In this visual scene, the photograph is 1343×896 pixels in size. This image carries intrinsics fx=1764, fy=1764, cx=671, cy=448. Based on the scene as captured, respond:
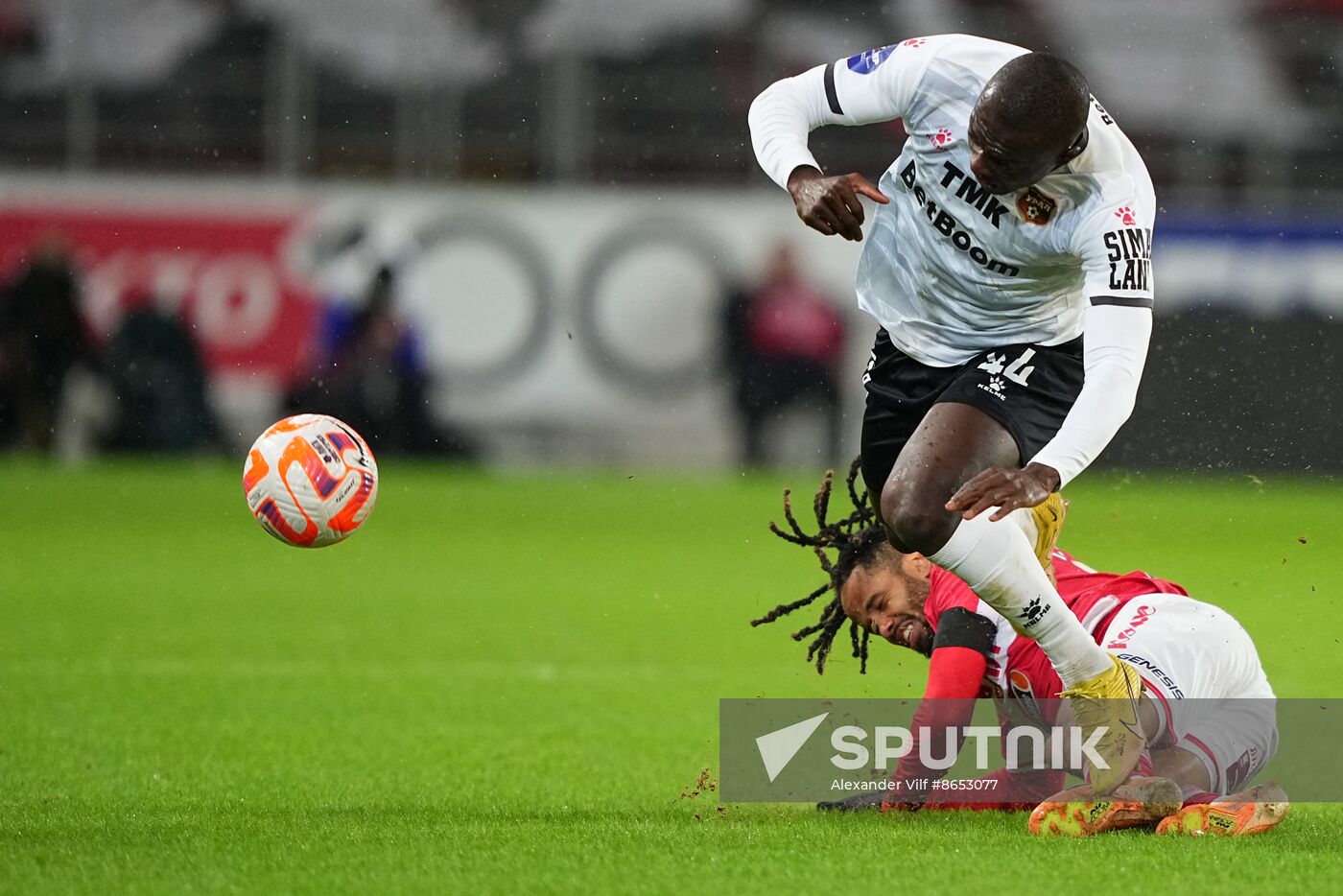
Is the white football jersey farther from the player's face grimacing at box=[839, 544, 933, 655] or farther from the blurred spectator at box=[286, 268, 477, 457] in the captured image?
the blurred spectator at box=[286, 268, 477, 457]

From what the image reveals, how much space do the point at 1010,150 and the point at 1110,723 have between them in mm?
1469

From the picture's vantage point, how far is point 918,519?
14.5 feet

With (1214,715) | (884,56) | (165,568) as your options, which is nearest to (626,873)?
(1214,715)

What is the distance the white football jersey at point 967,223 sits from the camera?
444 centimetres

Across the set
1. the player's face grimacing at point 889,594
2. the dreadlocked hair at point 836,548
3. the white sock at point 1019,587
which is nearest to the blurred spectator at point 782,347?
the dreadlocked hair at point 836,548

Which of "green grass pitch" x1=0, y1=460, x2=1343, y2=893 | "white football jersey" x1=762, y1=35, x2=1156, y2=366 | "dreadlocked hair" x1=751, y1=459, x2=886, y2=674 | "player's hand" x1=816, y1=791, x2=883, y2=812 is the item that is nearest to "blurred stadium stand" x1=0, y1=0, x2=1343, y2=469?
"green grass pitch" x1=0, y1=460, x2=1343, y2=893

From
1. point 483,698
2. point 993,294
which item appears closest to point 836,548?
point 993,294

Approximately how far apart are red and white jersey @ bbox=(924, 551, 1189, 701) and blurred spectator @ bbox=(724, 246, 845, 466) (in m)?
10.5

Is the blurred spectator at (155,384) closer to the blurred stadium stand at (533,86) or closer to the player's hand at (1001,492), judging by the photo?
the blurred stadium stand at (533,86)

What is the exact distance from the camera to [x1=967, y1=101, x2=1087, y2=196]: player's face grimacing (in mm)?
4270

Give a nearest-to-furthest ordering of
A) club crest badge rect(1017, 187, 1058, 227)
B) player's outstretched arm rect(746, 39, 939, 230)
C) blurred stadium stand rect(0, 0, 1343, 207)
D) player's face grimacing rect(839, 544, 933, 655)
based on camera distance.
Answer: club crest badge rect(1017, 187, 1058, 227), player's outstretched arm rect(746, 39, 939, 230), player's face grimacing rect(839, 544, 933, 655), blurred stadium stand rect(0, 0, 1343, 207)

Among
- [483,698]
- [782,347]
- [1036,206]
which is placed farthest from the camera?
[782,347]

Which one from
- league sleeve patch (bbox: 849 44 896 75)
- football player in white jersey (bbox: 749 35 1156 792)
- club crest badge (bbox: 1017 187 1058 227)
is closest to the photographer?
football player in white jersey (bbox: 749 35 1156 792)

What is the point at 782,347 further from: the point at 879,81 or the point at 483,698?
the point at 879,81
